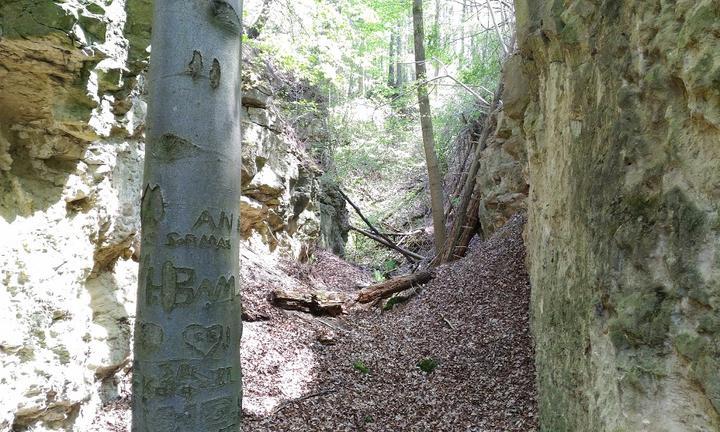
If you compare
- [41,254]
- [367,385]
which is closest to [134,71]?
[41,254]

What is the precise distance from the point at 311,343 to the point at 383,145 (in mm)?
11400

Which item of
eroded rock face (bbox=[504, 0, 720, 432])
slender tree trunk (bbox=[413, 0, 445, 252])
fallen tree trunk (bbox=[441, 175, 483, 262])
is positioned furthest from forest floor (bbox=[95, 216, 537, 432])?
slender tree trunk (bbox=[413, 0, 445, 252])

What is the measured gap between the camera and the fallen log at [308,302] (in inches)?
311

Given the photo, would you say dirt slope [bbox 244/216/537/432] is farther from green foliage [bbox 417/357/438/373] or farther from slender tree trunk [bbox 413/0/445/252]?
slender tree trunk [bbox 413/0/445/252]

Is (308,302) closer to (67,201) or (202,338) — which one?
(67,201)

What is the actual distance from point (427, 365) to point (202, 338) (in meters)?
5.23

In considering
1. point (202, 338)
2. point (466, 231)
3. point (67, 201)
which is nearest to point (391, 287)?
point (466, 231)

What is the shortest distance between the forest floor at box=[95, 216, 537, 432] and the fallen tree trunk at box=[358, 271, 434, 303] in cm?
25

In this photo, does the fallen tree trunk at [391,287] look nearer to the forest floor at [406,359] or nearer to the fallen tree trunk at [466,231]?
the forest floor at [406,359]

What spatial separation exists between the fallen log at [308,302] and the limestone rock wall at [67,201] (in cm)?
296

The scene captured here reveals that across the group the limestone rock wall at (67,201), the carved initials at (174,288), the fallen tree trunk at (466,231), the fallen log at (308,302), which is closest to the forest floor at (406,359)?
the fallen log at (308,302)

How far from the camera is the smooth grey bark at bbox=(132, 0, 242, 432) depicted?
53.5 inches

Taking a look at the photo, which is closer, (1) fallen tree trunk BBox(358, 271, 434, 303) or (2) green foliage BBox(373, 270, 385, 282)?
(1) fallen tree trunk BBox(358, 271, 434, 303)

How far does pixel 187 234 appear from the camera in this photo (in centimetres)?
136
